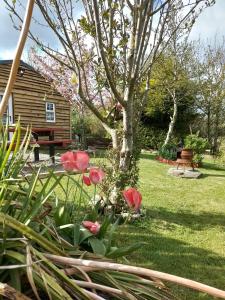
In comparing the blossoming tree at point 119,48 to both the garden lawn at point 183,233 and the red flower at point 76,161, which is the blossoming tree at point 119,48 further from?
the red flower at point 76,161

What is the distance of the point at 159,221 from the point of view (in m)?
6.32

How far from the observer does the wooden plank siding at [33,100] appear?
19.0 metres

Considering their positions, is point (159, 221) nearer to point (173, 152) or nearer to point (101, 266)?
point (101, 266)

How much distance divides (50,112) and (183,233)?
17.0 metres

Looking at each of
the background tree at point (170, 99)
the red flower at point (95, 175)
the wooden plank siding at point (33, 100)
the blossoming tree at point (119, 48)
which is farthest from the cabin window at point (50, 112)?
the red flower at point (95, 175)

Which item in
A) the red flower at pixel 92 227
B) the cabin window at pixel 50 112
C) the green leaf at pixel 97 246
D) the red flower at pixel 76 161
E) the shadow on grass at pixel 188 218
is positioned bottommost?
the shadow on grass at pixel 188 218

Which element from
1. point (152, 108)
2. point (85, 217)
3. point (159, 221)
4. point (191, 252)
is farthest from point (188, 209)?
point (152, 108)

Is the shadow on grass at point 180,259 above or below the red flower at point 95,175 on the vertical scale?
below

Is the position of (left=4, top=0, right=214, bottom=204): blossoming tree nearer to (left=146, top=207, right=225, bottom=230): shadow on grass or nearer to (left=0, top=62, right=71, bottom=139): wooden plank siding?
(left=146, top=207, right=225, bottom=230): shadow on grass

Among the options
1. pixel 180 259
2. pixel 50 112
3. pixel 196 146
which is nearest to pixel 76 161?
pixel 180 259

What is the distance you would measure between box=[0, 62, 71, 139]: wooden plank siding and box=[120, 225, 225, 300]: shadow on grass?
14100 mm

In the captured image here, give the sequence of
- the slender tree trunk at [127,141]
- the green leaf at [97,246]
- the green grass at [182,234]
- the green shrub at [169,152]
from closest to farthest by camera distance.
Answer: the green leaf at [97,246]
the green grass at [182,234]
the slender tree trunk at [127,141]
the green shrub at [169,152]

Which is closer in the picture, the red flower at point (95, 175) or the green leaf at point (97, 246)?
the green leaf at point (97, 246)

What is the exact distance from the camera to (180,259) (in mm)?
4629
